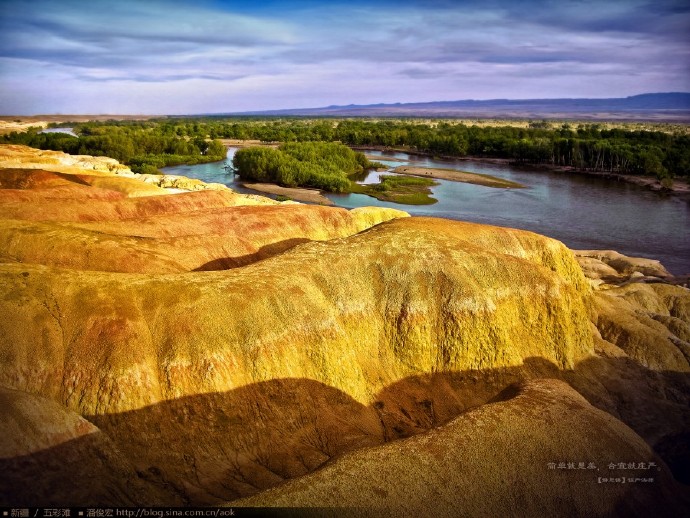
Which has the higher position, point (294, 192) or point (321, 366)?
point (294, 192)

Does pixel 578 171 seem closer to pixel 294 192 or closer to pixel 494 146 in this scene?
pixel 494 146

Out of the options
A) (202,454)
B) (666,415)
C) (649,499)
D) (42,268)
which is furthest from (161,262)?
(666,415)

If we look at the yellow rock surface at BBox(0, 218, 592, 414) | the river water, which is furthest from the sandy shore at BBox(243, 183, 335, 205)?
the yellow rock surface at BBox(0, 218, 592, 414)

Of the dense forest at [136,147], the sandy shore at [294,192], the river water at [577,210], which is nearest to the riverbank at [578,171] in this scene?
the river water at [577,210]

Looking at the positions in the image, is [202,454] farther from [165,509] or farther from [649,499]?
[649,499]

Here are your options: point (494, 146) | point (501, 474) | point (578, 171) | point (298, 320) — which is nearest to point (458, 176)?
point (578, 171)

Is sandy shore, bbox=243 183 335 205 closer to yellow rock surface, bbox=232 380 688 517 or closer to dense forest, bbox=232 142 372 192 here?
dense forest, bbox=232 142 372 192
